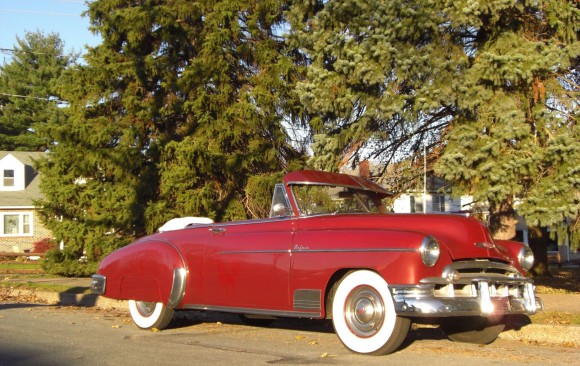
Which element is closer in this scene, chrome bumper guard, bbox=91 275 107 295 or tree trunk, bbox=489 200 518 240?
chrome bumper guard, bbox=91 275 107 295

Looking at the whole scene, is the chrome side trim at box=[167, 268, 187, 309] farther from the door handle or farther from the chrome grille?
the chrome grille

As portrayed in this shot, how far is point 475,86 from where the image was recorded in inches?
451

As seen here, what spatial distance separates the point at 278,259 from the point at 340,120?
6.23 meters

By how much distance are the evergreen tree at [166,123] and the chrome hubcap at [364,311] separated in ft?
33.2

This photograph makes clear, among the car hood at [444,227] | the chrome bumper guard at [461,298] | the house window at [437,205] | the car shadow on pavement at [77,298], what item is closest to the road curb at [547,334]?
the chrome bumper guard at [461,298]

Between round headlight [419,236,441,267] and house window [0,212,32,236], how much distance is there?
3419 centimetres

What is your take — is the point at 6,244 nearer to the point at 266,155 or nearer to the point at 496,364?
the point at 266,155

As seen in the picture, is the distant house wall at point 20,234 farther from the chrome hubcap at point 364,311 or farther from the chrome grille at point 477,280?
the chrome grille at point 477,280

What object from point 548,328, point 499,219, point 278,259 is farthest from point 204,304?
point 499,219

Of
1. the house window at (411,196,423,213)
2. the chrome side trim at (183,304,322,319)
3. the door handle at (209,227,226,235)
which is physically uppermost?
the house window at (411,196,423,213)

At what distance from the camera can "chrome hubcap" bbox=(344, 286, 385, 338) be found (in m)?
6.74

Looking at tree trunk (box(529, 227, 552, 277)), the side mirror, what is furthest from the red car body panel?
tree trunk (box(529, 227, 552, 277))

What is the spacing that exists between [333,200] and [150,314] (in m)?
2.92

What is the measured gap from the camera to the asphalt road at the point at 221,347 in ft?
22.2
